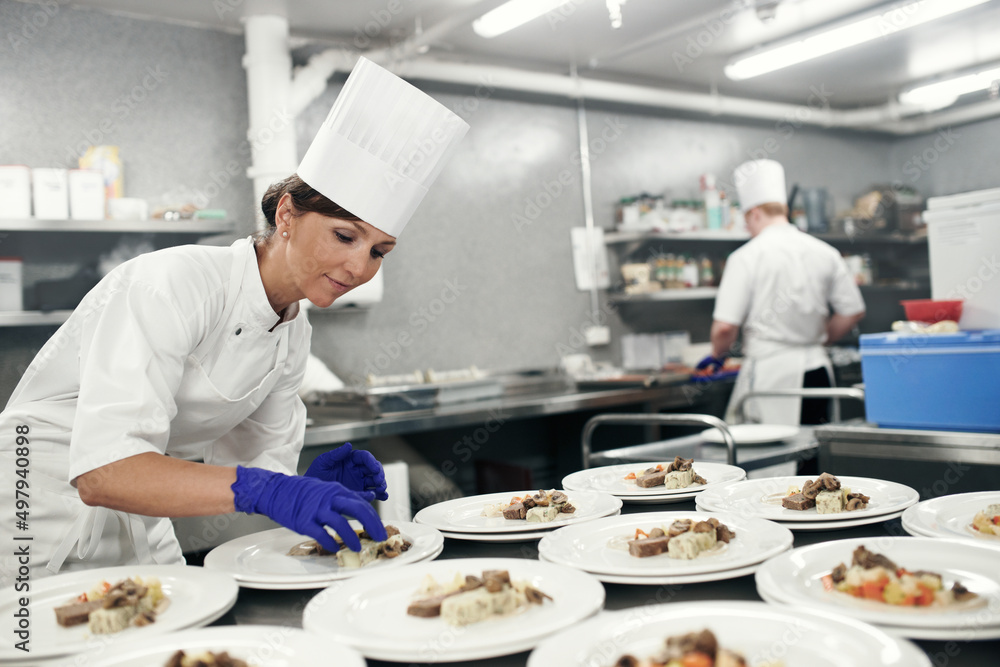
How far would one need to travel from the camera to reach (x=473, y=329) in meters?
4.59

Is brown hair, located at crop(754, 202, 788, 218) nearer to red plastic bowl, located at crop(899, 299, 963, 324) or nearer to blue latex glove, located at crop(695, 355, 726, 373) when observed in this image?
blue latex glove, located at crop(695, 355, 726, 373)

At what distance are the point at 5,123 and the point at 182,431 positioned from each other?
2356mm

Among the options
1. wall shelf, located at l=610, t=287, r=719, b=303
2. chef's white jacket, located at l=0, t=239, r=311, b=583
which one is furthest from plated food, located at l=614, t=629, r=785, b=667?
wall shelf, located at l=610, t=287, r=719, b=303

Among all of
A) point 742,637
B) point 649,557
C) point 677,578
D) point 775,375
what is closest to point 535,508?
point 649,557

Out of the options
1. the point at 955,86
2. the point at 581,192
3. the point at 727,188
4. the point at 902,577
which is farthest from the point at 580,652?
the point at 955,86

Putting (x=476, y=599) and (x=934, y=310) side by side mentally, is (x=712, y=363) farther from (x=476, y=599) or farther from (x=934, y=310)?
(x=476, y=599)

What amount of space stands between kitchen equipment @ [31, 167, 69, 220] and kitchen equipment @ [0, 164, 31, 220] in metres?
0.03

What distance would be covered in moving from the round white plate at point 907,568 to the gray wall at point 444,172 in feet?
10.4

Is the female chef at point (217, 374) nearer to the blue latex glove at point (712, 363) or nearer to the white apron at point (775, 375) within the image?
the white apron at point (775, 375)

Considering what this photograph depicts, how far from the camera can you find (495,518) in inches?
58.5

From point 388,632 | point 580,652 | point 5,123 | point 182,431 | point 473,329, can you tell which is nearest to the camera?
point 580,652

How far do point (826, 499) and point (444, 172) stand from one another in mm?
3443

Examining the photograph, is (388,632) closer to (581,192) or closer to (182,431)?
(182,431)

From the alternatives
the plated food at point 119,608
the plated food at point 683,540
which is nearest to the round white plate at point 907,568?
the plated food at point 683,540
